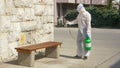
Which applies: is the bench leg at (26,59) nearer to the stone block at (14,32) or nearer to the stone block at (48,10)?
the stone block at (14,32)

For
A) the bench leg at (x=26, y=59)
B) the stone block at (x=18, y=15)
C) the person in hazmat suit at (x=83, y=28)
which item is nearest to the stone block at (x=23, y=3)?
the stone block at (x=18, y=15)

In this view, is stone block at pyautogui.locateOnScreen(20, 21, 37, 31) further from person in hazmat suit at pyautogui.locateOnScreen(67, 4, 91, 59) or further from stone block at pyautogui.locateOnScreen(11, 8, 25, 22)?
person in hazmat suit at pyautogui.locateOnScreen(67, 4, 91, 59)

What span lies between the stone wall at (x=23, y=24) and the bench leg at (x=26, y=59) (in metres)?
0.57

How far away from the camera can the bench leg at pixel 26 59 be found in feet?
32.6

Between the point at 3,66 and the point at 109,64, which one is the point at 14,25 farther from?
the point at 109,64

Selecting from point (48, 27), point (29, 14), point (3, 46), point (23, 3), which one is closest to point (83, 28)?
point (48, 27)

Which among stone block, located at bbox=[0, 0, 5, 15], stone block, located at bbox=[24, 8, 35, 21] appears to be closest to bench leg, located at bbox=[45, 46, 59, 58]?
stone block, located at bbox=[24, 8, 35, 21]

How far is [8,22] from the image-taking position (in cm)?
1048

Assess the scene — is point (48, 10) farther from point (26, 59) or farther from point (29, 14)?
point (26, 59)

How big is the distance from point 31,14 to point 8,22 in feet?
4.34

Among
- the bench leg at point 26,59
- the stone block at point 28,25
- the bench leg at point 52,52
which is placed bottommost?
the bench leg at point 52,52

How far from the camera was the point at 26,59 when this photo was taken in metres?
10.0

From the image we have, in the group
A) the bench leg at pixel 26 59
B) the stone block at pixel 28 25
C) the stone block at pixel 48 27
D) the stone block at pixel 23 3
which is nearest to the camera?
the bench leg at pixel 26 59

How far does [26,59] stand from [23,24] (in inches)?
62.2
